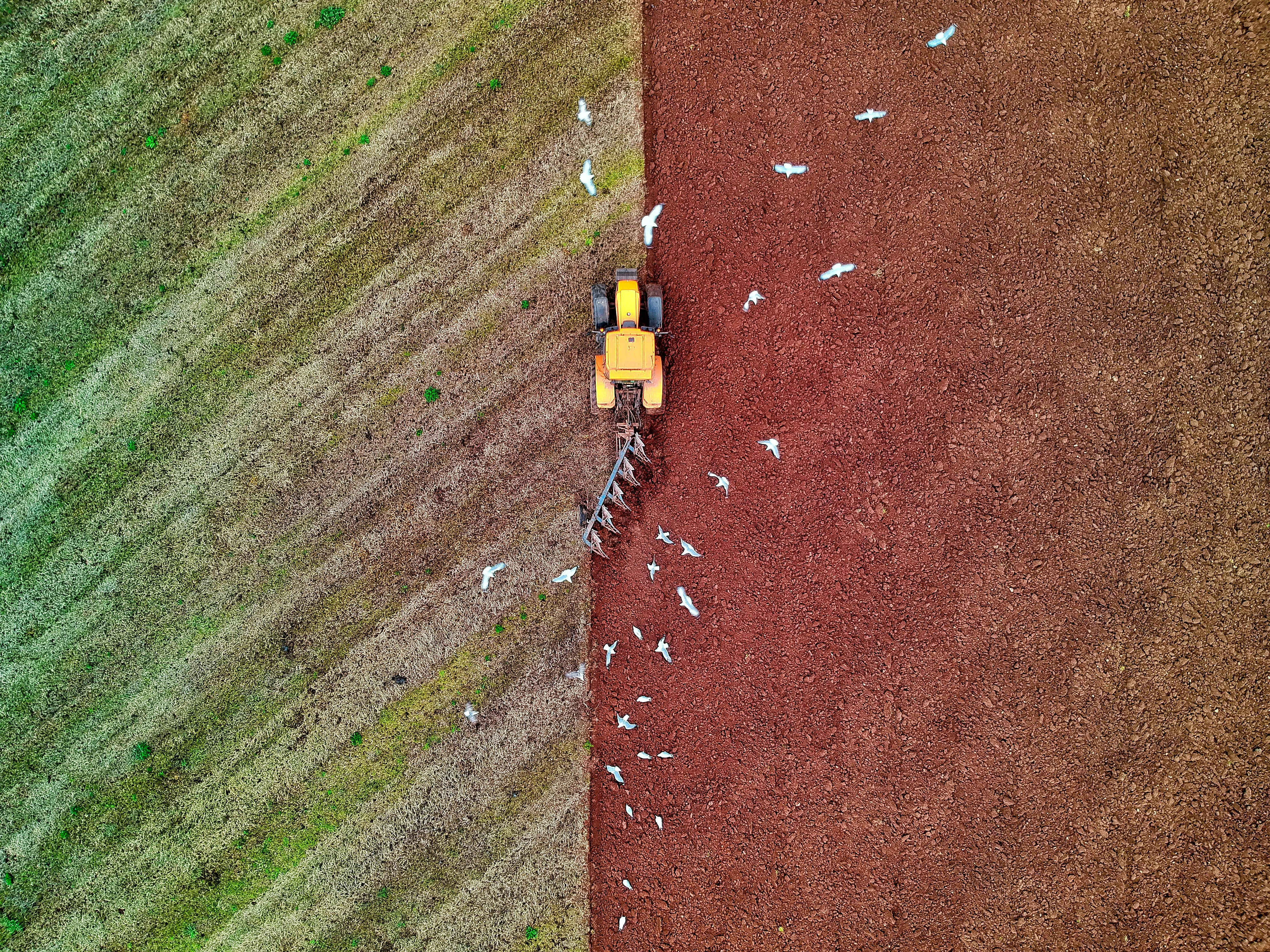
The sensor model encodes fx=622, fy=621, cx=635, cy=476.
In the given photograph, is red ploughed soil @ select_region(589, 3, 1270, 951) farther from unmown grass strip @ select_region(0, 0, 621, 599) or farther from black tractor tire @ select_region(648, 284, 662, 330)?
unmown grass strip @ select_region(0, 0, 621, 599)

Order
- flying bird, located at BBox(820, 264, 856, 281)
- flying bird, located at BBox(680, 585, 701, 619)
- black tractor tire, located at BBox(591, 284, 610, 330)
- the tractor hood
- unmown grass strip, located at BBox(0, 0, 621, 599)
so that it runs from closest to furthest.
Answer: the tractor hood < black tractor tire, located at BBox(591, 284, 610, 330) < flying bird, located at BBox(820, 264, 856, 281) < flying bird, located at BBox(680, 585, 701, 619) < unmown grass strip, located at BBox(0, 0, 621, 599)

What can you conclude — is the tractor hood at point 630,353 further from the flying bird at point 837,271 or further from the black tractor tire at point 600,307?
the flying bird at point 837,271

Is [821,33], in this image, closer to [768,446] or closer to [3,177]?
[768,446]

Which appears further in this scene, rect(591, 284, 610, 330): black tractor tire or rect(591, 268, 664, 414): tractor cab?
rect(591, 284, 610, 330): black tractor tire

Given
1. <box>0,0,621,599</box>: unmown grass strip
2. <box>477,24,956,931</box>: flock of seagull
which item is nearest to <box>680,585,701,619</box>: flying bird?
<box>477,24,956,931</box>: flock of seagull

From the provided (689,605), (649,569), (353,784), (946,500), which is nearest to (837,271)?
(946,500)

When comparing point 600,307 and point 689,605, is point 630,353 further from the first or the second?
point 689,605

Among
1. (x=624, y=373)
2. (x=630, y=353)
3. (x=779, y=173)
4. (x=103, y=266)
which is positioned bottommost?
(x=624, y=373)
